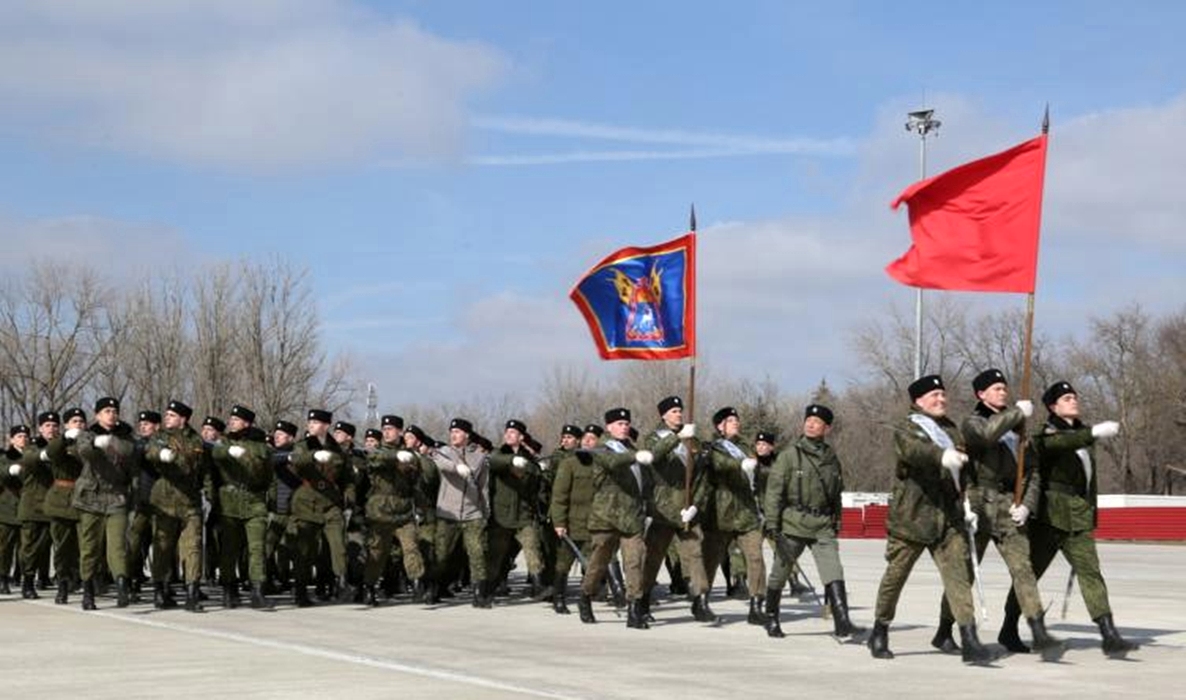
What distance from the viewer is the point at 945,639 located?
1242 cm

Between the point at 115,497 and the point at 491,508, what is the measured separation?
3.78 metres

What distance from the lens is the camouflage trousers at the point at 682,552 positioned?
15016mm

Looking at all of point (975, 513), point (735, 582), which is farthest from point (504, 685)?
point (735, 582)

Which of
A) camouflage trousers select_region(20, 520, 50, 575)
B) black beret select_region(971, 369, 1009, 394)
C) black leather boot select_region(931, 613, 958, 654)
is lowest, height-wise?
black leather boot select_region(931, 613, 958, 654)

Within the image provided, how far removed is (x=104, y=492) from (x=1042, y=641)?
9.13m

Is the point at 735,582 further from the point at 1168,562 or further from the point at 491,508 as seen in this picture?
the point at 1168,562

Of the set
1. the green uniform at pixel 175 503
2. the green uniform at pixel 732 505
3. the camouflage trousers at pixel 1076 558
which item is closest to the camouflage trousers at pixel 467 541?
the green uniform at pixel 175 503

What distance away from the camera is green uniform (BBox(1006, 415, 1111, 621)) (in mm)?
11891

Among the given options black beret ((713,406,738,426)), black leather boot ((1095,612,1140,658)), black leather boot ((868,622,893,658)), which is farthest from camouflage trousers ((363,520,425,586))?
black leather boot ((1095,612,1140,658))

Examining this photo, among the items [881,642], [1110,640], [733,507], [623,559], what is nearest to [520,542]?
[733,507]

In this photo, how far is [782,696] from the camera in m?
9.82

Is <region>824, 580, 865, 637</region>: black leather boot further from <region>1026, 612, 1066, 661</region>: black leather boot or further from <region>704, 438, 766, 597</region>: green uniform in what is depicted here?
<region>704, 438, 766, 597</region>: green uniform

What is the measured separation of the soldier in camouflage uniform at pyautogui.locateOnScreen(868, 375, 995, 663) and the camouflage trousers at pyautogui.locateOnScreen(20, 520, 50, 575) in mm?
10698

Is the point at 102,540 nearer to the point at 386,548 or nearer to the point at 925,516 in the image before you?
the point at 386,548
